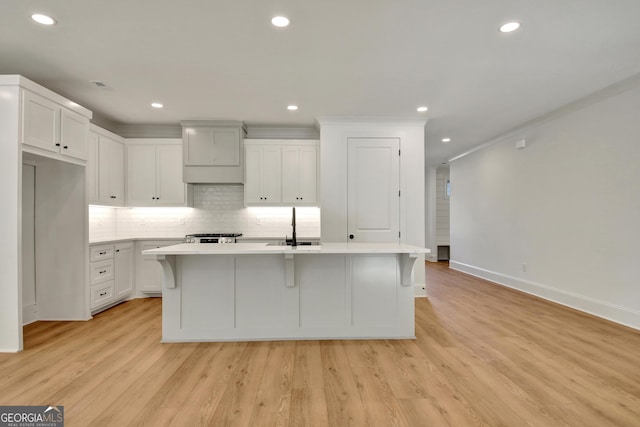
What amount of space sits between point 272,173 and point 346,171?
4.01ft

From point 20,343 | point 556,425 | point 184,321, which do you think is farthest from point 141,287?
point 556,425

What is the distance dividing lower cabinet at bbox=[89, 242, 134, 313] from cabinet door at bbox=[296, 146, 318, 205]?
2.74 m

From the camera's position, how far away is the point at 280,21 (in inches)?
93.0

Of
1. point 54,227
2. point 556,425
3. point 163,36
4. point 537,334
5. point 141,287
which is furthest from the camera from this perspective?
point 141,287

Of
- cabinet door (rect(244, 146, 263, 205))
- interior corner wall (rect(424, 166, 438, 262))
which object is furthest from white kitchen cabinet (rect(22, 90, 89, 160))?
interior corner wall (rect(424, 166, 438, 262))

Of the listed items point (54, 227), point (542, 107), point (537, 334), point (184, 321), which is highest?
point (542, 107)

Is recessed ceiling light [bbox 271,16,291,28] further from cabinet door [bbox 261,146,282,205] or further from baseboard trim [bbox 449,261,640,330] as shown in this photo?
baseboard trim [bbox 449,261,640,330]

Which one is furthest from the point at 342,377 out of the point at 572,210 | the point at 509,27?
Result: the point at 572,210

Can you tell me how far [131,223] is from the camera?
5133 mm

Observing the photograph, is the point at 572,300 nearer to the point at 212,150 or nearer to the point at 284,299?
the point at 284,299

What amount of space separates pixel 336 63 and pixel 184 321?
2.94m

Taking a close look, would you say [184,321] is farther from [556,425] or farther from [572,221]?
[572,221]

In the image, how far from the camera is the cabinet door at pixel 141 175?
4.85 metres

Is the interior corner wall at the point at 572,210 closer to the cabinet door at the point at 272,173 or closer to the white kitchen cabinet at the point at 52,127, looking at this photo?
the cabinet door at the point at 272,173
